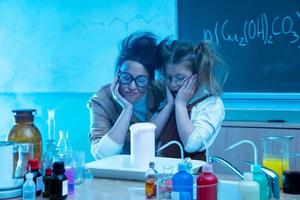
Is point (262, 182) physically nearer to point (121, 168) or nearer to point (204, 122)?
point (121, 168)

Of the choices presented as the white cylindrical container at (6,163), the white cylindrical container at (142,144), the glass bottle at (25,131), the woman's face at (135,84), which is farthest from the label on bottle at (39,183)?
the woman's face at (135,84)

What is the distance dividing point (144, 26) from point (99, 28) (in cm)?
36

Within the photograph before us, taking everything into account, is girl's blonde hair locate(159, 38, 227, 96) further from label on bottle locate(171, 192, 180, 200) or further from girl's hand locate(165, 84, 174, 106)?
label on bottle locate(171, 192, 180, 200)

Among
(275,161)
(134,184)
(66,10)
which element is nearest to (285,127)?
(275,161)

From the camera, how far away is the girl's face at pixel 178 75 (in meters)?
2.51

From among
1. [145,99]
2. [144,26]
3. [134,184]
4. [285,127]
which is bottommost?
[134,184]

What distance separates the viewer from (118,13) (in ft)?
10.2

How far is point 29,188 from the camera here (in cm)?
166

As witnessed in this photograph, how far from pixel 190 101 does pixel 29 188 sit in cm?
111

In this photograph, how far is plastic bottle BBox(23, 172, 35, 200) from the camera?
1.65 m

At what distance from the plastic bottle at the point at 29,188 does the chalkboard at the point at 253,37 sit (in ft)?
5.17

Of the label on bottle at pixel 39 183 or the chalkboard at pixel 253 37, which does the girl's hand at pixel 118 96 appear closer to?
the chalkboard at pixel 253 37

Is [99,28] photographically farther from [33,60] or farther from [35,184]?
[35,184]

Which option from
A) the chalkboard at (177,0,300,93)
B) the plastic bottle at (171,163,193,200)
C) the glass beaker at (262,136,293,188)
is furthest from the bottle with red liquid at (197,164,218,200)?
the chalkboard at (177,0,300,93)
